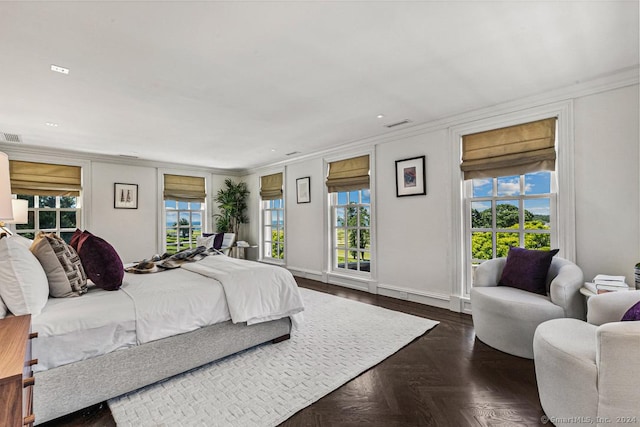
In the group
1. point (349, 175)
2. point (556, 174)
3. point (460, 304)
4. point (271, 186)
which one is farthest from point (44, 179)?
point (556, 174)

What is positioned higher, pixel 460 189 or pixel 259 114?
pixel 259 114

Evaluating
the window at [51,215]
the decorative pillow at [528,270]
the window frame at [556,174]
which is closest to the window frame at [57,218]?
the window at [51,215]

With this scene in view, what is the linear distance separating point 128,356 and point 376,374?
5.81 feet

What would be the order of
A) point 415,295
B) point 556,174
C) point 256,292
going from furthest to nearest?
point 415,295
point 556,174
point 256,292

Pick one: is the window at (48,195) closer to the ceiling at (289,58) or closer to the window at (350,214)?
the ceiling at (289,58)

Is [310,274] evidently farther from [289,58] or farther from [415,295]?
[289,58]

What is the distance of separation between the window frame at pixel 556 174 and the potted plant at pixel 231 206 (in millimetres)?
5133

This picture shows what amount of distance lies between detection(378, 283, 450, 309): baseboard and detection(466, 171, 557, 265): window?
0.64 metres

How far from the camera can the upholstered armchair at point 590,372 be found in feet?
4.56

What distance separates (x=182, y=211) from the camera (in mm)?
6891

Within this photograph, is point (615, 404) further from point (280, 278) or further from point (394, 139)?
point (394, 139)

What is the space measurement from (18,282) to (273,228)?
5.36 metres

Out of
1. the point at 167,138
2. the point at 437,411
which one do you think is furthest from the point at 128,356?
the point at 167,138

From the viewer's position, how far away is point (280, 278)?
2.88 meters
